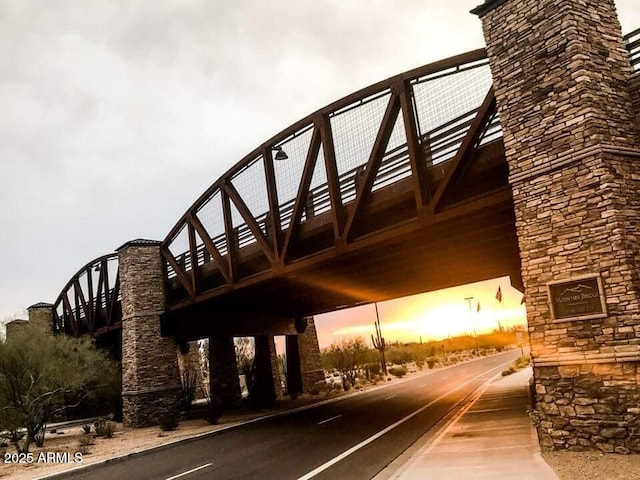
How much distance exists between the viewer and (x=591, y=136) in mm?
10398

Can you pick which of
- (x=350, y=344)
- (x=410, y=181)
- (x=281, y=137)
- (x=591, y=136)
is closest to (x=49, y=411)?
(x=281, y=137)

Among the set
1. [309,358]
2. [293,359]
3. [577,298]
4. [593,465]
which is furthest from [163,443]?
[309,358]

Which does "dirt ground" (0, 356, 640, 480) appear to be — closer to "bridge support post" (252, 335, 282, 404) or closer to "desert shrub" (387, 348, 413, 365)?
"bridge support post" (252, 335, 282, 404)

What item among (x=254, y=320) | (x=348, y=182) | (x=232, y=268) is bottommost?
(x=254, y=320)

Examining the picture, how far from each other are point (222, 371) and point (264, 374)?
4.89 meters

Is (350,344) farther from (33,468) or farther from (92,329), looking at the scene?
(33,468)

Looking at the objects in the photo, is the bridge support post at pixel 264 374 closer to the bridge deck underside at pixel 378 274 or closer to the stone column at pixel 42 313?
the bridge deck underside at pixel 378 274

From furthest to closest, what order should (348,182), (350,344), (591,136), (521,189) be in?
1. (350,344)
2. (348,182)
3. (521,189)
4. (591,136)

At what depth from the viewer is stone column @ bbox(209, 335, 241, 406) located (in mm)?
30781

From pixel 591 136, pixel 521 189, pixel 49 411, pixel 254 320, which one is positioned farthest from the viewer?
pixel 254 320

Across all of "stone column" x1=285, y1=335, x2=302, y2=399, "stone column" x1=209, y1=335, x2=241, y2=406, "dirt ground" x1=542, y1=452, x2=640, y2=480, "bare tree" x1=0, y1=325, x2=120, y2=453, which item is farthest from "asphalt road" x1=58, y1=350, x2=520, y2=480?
"stone column" x1=285, y1=335, x2=302, y2=399

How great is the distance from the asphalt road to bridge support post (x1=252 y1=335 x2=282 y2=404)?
1063cm

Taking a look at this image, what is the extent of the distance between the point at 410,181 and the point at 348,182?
2.59 m

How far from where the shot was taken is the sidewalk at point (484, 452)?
9516mm
